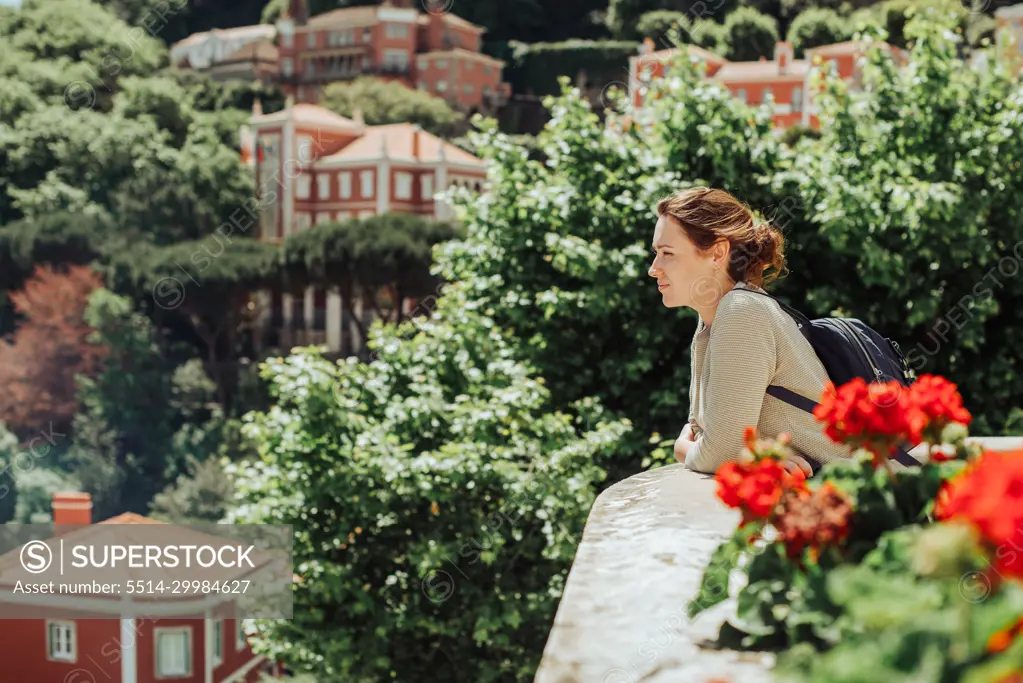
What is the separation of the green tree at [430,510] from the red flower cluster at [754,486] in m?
7.42

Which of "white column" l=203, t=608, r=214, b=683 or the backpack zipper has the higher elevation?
the backpack zipper

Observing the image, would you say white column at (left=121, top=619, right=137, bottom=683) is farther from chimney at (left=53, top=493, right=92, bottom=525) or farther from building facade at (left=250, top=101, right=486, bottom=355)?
building facade at (left=250, top=101, right=486, bottom=355)

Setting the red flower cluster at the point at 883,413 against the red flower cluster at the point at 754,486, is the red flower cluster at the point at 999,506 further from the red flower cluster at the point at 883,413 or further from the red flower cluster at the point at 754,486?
the red flower cluster at the point at 883,413

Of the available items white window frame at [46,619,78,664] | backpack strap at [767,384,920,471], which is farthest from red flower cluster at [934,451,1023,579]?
white window frame at [46,619,78,664]

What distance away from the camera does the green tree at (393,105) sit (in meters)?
46.9

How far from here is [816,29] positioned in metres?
39.0

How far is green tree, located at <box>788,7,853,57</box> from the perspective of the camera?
38.5 metres

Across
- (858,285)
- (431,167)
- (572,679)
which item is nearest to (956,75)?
(858,285)

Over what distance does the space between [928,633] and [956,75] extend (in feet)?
31.4

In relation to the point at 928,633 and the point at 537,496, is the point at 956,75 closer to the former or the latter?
the point at 537,496

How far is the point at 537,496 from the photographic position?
923 centimetres

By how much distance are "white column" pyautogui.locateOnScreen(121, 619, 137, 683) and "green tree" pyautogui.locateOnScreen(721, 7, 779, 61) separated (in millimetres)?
30028

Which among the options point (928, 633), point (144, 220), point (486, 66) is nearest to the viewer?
point (928, 633)

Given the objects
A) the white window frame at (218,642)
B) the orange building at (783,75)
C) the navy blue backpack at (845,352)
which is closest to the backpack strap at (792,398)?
the navy blue backpack at (845,352)
